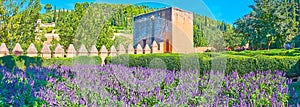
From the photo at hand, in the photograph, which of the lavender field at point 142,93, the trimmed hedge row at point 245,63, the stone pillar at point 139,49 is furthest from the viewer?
the stone pillar at point 139,49

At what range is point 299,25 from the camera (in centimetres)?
3152

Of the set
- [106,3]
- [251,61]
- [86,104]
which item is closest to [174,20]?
[251,61]

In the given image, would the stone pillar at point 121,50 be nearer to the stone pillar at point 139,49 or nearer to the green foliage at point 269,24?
the stone pillar at point 139,49

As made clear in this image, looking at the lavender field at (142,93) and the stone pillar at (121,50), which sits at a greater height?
the stone pillar at (121,50)

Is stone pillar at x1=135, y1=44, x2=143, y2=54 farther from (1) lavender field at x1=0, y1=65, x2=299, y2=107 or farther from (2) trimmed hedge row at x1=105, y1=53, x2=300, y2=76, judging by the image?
(1) lavender field at x1=0, y1=65, x2=299, y2=107

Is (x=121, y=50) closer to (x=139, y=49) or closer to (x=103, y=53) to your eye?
(x=103, y=53)

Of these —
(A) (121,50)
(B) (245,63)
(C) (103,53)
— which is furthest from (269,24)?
(B) (245,63)

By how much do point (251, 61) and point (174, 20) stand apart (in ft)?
21.5

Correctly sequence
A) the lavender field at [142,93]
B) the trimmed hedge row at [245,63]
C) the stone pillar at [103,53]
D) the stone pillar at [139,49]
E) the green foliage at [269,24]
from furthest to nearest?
the green foliage at [269,24] → the stone pillar at [139,49] → the stone pillar at [103,53] → the trimmed hedge row at [245,63] → the lavender field at [142,93]

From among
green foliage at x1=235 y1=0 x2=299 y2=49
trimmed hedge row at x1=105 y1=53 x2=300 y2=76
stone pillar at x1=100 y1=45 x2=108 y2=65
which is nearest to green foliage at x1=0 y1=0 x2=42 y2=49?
stone pillar at x1=100 y1=45 x2=108 y2=65

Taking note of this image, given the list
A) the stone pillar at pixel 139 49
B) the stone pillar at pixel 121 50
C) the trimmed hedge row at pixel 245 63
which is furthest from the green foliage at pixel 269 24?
the trimmed hedge row at pixel 245 63

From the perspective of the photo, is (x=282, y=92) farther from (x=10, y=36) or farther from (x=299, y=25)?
(x=299, y=25)

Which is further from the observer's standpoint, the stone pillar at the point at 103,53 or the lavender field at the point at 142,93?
the stone pillar at the point at 103,53

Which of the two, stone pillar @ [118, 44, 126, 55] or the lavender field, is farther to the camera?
stone pillar @ [118, 44, 126, 55]
